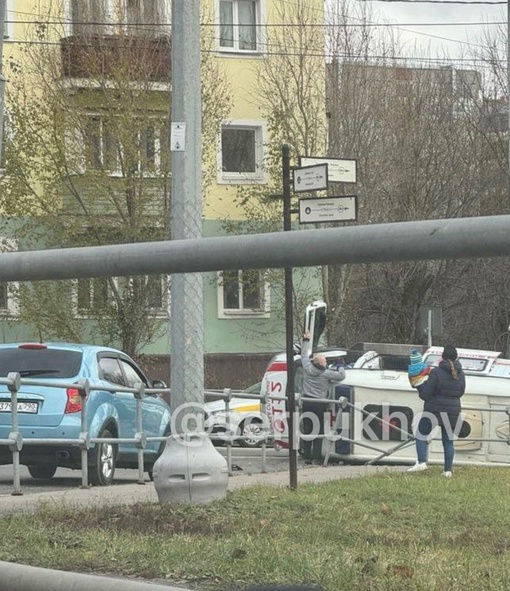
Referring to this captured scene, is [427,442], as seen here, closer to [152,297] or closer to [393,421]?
[393,421]

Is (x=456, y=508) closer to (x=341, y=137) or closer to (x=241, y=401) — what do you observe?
(x=241, y=401)

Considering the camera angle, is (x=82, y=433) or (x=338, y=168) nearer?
(x=338, y=168)

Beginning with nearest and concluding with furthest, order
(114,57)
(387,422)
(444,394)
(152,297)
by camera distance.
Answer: (444,394), (387,422), (152,297), (114,57)

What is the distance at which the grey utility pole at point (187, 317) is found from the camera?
9.48m

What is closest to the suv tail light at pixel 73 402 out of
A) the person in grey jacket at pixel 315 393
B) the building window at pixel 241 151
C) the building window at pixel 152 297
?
the person in grey jacket at pixel 315 393

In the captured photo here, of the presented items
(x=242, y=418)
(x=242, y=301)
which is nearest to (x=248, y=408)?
(x=242, y=418)

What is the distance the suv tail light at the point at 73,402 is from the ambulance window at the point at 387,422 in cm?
594

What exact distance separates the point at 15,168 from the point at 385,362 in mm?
12414

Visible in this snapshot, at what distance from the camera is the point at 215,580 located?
17.1ft

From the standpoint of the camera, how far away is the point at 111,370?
15.3 metres

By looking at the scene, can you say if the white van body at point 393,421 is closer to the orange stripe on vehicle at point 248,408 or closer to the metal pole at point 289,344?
the orange stripe on vehicle at point 248,408

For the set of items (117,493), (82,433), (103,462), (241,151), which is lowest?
(103,462)

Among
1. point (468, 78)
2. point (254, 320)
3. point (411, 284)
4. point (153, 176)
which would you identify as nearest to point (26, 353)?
point (153, 176)

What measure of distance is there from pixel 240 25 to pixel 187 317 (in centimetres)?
2867
